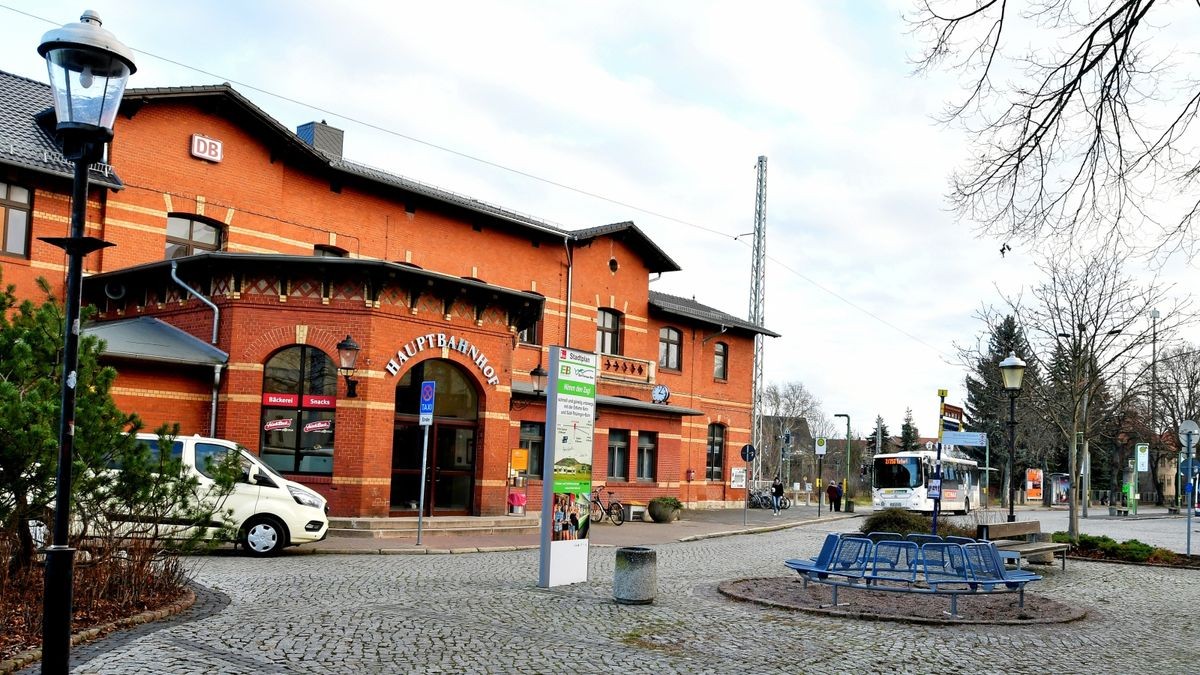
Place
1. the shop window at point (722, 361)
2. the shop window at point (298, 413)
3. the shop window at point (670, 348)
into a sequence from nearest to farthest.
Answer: the shop window at point (298, 413) → the shop window at point (670, 348) → the shop window at point (722, 361)

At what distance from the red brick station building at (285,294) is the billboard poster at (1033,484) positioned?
4502 centimetres

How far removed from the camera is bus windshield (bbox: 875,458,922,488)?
4178 centimetres

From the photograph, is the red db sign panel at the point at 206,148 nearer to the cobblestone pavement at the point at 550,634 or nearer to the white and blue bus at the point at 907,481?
the cobblestone pavement at the point at 550,634

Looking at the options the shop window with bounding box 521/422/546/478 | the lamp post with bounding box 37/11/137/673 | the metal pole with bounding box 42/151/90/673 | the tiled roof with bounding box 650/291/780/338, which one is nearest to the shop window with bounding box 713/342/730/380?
the tiled roof with bounding box 650/291/780/338

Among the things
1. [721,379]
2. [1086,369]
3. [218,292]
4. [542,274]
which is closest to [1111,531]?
[1086,369]

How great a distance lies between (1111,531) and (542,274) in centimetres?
2072

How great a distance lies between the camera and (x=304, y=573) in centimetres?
1358

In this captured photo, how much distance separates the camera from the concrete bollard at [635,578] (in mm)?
11477

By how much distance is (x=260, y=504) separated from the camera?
15.7m

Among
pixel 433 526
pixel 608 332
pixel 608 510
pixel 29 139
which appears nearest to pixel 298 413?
pixel 433 526

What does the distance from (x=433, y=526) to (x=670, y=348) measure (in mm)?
19174

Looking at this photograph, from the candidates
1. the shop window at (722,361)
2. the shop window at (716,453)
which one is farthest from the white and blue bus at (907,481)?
the shop window at (722,361)

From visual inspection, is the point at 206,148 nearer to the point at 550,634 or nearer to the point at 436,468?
the point at 436,468

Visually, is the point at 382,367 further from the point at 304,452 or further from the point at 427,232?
the point at 427,232
